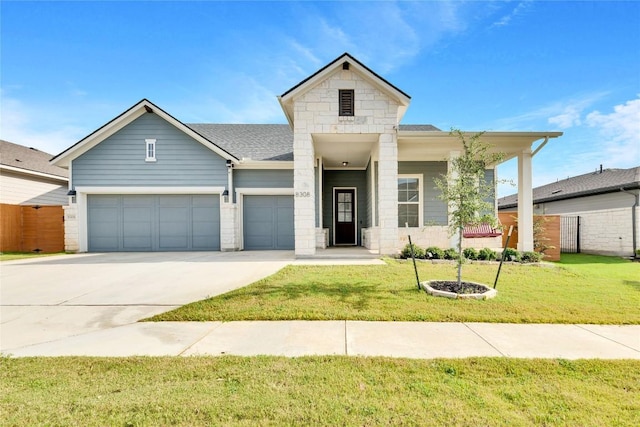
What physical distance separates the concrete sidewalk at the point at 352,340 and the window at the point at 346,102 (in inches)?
295

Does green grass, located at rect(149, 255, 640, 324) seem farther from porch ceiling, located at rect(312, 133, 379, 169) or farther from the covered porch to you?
porch ceiling, located at rect(312, 133, 379, 169)

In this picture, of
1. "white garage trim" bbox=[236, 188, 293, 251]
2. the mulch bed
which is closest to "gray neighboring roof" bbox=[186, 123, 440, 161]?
"white garage trim" bbox=[236, 188, 293, 251]

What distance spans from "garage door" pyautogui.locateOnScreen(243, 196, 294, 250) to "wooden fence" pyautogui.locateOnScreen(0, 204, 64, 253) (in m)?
8.25

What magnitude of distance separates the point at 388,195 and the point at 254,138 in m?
8.02

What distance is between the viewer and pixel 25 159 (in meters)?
15.1

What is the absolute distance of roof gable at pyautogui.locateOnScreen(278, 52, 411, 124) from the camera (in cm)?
915

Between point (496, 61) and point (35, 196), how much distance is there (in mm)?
22788

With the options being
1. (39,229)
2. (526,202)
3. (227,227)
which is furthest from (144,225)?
(526,202)

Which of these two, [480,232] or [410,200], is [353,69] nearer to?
[410,200]

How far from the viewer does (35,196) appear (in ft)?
48.9

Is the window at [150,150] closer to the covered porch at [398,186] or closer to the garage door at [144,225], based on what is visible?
the garage door at [144,225]

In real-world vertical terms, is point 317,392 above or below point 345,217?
below

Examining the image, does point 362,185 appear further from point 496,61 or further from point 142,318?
point 142,318

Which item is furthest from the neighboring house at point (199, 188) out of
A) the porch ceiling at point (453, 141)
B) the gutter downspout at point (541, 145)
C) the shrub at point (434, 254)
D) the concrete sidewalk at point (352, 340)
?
the concrete sidewalk at point (352, 340)
